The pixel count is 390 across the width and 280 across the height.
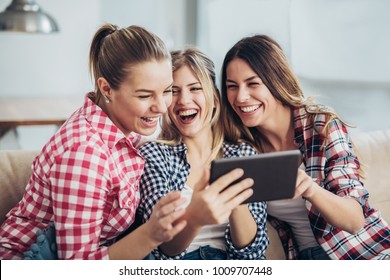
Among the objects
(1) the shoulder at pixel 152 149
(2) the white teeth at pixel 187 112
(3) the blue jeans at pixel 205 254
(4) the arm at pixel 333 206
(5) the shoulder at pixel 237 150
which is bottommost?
(3) the blue jeans at pixel 205 254

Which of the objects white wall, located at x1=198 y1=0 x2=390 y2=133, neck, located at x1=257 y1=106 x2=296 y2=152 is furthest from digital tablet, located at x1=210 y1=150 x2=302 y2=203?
white wall, located at x1=198 y1=0 x2=390 y2=133

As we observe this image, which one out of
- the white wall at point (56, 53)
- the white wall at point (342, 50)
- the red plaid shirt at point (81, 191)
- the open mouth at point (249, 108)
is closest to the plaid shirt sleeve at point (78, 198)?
the red plaid shirt at point (81, 191)

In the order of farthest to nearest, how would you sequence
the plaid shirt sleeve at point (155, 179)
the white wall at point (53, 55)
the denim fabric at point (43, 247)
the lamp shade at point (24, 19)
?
the white wall at point (53, 55), the lamp shade at point (24, 19), the plaid shirt sleeve at point (155, 179), the denim fabric at point (43, 247)

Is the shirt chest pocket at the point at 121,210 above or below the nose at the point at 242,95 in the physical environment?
below

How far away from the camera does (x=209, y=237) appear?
4.38 feet

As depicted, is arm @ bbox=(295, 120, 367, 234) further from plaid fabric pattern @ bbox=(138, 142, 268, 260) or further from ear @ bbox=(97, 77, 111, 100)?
ear @ bbox=(97, 77, 111, 100)

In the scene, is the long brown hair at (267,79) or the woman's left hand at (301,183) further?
the long brown hair at (267,79)

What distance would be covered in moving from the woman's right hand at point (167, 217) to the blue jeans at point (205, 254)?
0.97 ft

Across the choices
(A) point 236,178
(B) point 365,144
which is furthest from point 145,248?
(B) point 365,144

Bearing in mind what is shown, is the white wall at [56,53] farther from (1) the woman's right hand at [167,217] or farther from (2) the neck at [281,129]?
(1) the woman's right hand at [167,217]

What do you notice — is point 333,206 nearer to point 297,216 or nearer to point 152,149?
point 297,216

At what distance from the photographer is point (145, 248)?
1.05 m

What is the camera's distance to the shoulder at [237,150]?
1.37 m
